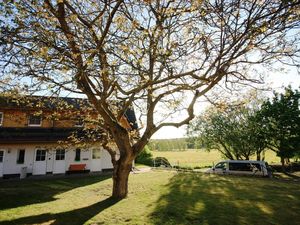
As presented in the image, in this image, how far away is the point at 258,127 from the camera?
3875 cm

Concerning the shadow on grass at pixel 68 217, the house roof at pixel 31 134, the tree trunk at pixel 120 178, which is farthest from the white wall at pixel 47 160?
the shadow on grass at pixel 68 217

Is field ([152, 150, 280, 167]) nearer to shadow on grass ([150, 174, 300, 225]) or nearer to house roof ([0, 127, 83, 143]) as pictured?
house roof ([0, 127, 83, 143])

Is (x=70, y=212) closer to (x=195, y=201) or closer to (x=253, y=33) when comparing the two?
(x=195, y=201)

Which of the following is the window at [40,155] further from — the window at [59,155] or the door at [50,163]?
the window at [59,155]

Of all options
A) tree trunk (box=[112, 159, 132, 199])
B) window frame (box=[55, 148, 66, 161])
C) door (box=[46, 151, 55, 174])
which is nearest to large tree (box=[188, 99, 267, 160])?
window frame (box=[55, 148, 66, 161])

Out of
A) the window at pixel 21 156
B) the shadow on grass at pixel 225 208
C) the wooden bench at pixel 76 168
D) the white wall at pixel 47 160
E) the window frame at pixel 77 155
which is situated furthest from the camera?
the window frame at pixel 77 155

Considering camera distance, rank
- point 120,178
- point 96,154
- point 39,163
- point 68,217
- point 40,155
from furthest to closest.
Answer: point 96,154, point 40,155, point 39,163, point 120,178, point 68,217

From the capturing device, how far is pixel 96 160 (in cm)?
2991

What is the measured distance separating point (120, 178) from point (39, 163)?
56.8 feet

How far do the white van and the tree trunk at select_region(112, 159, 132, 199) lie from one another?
1881 centimetres

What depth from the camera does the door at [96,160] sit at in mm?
29670

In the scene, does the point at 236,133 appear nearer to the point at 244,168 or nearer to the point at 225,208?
the point at 244,168

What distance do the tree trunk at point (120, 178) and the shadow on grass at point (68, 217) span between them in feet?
5.12

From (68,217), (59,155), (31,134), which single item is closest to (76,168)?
(59,155)
